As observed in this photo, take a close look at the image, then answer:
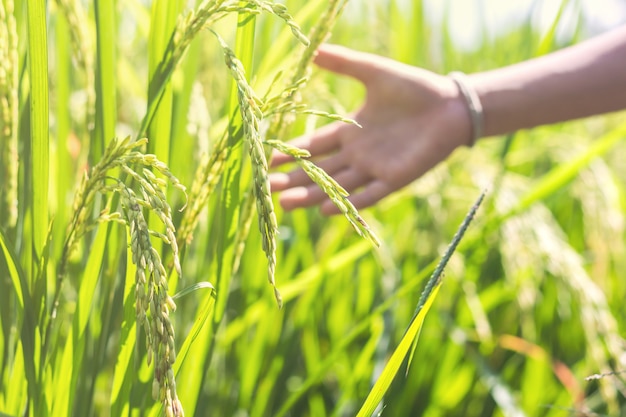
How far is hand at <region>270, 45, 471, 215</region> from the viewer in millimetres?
1103

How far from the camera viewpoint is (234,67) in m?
0.50

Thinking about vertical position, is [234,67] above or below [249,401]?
above

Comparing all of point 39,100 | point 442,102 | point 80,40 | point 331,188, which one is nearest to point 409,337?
point 331,188

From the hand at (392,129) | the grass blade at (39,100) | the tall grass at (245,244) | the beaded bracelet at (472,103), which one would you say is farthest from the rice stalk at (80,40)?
the beaded bracelet at (472,103)

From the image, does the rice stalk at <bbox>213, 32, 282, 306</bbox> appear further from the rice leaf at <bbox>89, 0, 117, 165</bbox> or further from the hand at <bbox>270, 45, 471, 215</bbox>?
the hand at <bbox>270, 45, 471, 215</bbox>

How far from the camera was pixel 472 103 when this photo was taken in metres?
1.11

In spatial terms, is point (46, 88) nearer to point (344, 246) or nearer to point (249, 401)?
point (249, 401)

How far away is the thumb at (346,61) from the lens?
111cm

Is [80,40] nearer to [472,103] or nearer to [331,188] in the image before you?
[331,188]

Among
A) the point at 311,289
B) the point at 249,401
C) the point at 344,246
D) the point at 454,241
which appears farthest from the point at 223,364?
the point at 454,241

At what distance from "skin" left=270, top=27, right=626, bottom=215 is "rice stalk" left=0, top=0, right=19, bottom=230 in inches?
17.8

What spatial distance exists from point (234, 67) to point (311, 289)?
802mm

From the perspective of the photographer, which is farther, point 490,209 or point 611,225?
point 490,209

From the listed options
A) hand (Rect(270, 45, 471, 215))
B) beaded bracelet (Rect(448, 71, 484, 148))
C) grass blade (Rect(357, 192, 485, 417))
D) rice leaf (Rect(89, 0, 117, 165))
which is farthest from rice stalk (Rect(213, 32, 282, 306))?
beaded bracelet (Rect(448, 71, 484, 148))
